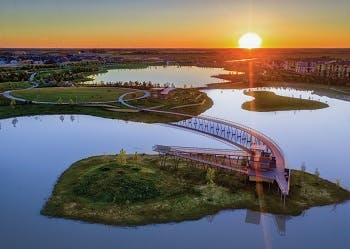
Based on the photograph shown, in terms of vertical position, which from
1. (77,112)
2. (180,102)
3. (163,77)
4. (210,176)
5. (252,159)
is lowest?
(210,176)

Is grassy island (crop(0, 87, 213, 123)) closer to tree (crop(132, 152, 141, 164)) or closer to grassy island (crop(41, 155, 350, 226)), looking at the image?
tree (crop(132, 152, 141, 164))

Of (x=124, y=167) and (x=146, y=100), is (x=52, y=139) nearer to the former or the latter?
(x=124, y=167)

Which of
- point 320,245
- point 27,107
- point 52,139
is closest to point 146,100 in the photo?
point 27,107

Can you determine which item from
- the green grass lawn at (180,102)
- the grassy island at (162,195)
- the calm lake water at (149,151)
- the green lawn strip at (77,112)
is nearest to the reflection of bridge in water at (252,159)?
the grassy island at (162,195)

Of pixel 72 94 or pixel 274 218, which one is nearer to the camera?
pixel 274 218

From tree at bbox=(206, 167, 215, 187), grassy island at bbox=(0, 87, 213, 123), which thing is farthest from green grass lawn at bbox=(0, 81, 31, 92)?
tree at bbox=(206, 167, 215, 187)

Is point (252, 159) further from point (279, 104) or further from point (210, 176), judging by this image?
point (279, 104)

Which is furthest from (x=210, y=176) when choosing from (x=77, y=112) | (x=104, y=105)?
(x=104, y=105)
